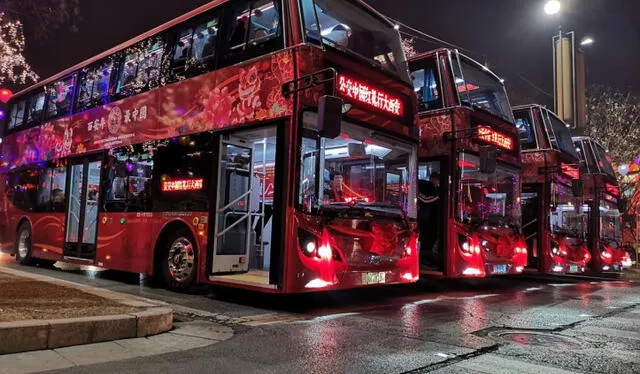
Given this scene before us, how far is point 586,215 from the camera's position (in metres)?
16.4

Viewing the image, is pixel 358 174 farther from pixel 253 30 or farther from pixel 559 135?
pixel 559 135

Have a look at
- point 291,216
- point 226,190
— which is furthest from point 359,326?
point 226,190

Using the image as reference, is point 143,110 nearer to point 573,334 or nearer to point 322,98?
point 322,98

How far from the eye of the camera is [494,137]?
11.3 metres

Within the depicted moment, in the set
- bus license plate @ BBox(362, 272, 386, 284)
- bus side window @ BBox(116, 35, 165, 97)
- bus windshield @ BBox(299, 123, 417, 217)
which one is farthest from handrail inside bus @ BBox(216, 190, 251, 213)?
bus side window @ BBox(116, 35, 165, 97)

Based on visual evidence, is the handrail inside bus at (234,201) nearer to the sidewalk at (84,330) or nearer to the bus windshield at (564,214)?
the sidewalk at (84,330)

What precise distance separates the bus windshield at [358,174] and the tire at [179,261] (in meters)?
2.40

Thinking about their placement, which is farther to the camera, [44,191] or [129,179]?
[44,191]

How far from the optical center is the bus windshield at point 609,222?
1683 centimetres

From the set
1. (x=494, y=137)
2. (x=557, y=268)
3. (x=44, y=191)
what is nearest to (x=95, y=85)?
(x=44, y=191)

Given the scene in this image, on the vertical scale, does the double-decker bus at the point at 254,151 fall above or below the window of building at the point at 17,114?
below

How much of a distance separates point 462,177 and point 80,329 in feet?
24.6

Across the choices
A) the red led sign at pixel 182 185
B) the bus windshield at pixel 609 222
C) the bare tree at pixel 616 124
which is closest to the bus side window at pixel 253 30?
the red led sign at pixel 182 185

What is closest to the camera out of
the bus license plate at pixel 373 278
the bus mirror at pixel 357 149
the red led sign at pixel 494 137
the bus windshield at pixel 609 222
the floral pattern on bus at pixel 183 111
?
the floral pattern on bus at pixel 183 111
